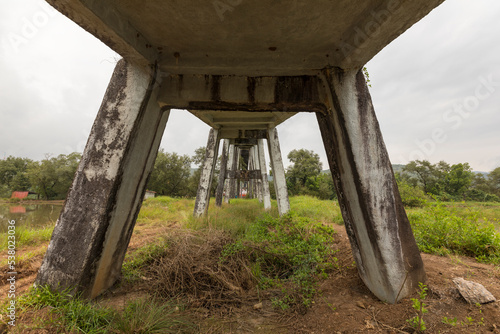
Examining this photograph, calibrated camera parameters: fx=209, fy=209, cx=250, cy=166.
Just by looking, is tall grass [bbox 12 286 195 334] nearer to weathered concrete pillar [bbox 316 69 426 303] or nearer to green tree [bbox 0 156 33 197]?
weathered concrete pillar [bbox 316 69 426 303]

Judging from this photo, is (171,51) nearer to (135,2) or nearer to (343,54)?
(135,2)

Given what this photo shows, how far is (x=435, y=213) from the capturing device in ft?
12.5

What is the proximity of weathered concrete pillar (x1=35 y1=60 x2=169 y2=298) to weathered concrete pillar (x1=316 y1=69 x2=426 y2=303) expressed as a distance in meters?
2.34

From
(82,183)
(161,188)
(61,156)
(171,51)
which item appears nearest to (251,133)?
(171,51)

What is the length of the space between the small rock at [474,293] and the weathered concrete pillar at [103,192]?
3.87m

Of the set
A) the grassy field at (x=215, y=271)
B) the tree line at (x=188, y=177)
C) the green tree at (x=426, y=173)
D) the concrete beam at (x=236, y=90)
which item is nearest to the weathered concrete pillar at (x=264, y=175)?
the grassy field at (x=215, y=271)

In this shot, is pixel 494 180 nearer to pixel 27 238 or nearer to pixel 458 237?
pixel 458 237

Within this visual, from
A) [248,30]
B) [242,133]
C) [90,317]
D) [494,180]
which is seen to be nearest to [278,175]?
[242,133]

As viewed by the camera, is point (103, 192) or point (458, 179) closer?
point (103, 192)

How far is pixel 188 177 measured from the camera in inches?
1166

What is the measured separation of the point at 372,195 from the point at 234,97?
204cm

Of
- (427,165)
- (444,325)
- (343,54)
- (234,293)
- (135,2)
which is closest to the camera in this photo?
(135,2)

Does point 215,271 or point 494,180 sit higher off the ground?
point 494,180

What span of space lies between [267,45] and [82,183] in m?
2.52
